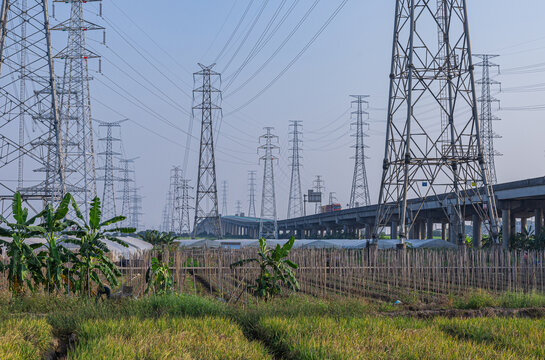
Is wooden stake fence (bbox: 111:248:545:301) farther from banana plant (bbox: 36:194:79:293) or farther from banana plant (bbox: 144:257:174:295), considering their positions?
banana plant (bbox: 36:194:79:293)

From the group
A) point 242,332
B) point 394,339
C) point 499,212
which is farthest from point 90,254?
point 499,212

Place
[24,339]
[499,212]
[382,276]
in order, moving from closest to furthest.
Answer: [24,339], [382,276], [499,212]

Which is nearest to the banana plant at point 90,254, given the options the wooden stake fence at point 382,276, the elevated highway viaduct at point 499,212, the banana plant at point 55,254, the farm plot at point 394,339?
the banana plant at point 55,254

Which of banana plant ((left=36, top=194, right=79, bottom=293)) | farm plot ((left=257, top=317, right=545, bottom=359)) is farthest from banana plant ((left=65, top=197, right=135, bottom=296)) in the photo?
farm plot ((left=257, top=317, right=545, bottom=359))

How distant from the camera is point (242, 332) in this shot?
1205 cm

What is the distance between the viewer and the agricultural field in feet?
30.5

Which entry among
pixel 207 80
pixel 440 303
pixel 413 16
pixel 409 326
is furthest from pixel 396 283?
pixel 207 80

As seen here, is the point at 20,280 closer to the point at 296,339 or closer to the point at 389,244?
the point at 296,339

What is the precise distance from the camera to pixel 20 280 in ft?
48.1

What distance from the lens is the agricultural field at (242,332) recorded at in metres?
9.29

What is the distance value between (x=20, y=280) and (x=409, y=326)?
8.60 m

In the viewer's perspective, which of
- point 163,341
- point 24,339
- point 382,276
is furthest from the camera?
point 382,276

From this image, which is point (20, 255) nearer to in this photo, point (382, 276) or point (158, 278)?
point (158, 278)

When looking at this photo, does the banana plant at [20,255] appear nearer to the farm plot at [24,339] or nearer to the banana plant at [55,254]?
→ the banana plant at [55,254]
